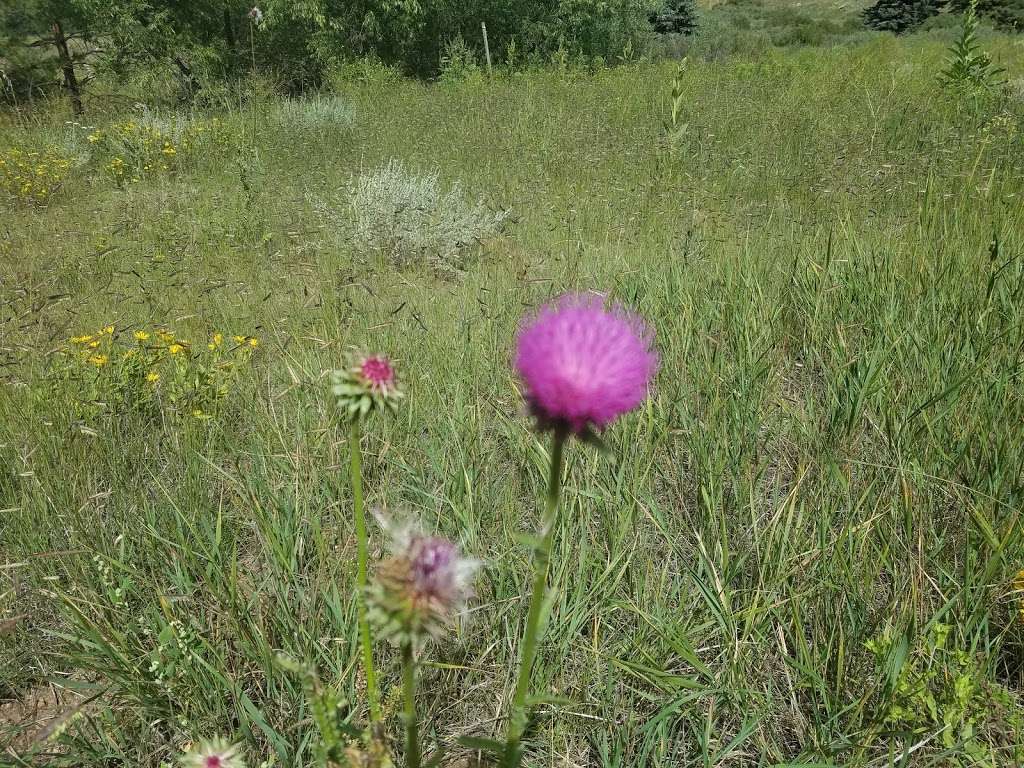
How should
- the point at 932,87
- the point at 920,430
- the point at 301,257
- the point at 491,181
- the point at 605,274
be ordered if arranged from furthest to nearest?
1. the point at 932,87
2. the point at 491,181
3. the point at 301,257
4. the point at 605,274
5. the point at 920,430

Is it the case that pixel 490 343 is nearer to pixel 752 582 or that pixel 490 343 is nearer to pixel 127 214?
pixel 752 582

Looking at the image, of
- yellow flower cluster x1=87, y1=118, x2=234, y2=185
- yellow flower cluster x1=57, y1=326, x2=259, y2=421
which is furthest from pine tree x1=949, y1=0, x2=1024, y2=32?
yellow flower cluster x1=57, y1=326, x2=259, y2=421

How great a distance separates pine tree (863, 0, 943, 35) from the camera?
101 feet

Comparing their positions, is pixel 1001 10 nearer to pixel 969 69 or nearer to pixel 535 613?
pixel 969 69

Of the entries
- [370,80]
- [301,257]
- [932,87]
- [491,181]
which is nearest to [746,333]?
[301,257]

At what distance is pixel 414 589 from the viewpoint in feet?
2.31

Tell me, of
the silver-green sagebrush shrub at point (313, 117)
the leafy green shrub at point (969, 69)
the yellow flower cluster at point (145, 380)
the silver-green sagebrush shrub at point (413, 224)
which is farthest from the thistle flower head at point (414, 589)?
the silver-green sagebrush shrub at point (313, 117)

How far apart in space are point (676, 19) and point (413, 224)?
100 feet

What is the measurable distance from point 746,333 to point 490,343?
1057 mm

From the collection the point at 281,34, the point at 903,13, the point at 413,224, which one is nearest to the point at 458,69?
the point at 281,34

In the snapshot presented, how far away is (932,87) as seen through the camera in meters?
7.48

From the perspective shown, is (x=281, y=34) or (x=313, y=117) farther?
(x=281, y=34)

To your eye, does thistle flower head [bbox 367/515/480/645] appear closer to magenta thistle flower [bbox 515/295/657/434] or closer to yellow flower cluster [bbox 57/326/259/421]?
magenta thistle flower [bbox 515/295/657/434]

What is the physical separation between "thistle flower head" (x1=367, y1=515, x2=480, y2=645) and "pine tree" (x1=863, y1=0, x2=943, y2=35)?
38.4 meters
